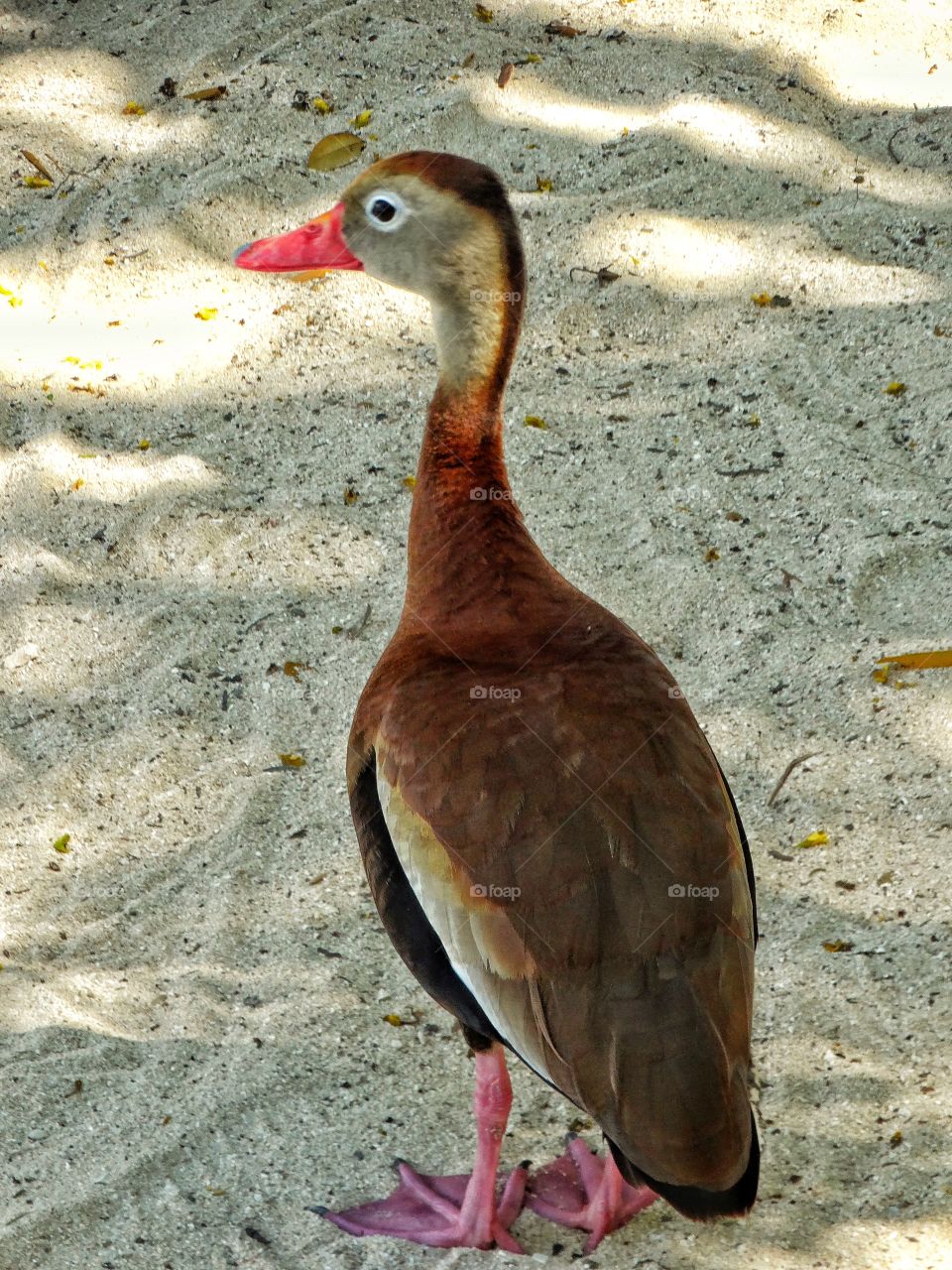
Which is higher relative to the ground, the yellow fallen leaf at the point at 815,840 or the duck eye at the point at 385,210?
the duck eye at the point at 385,210

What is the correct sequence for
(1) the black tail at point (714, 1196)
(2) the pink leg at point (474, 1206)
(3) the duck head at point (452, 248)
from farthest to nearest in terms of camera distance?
(3) the duck head at point (452, 248), (2) the pink leg at point (474, 1206), (1) the black tail at point (714, 1196)

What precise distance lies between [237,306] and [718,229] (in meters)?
1.57

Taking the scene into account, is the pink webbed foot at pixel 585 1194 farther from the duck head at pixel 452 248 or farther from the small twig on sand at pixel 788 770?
the duck head at pixel 452 248

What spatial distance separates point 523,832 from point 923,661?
1.56 metres

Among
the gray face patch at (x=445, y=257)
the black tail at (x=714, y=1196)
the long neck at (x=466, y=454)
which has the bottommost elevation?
the black tail at (x=714, y=1196)

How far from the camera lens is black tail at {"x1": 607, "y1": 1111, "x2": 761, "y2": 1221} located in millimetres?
2104

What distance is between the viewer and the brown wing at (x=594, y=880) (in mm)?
2127

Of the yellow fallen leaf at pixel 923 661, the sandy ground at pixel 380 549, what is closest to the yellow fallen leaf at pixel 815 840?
the sandy ground at pixel 380 549

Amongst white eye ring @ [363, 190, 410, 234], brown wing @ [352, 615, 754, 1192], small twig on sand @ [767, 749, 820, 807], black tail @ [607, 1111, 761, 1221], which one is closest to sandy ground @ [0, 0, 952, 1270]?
small twig on sand @ [767, 749, 820, 807]

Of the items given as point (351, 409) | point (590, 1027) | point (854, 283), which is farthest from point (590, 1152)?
point (854, 283)

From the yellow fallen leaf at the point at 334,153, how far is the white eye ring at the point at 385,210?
2162 mm

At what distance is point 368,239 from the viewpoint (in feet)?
9.90

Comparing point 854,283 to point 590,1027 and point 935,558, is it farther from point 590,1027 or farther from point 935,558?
point 590,1027

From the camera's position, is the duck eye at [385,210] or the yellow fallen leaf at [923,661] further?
the yellow fallen leaf at [923,661]
